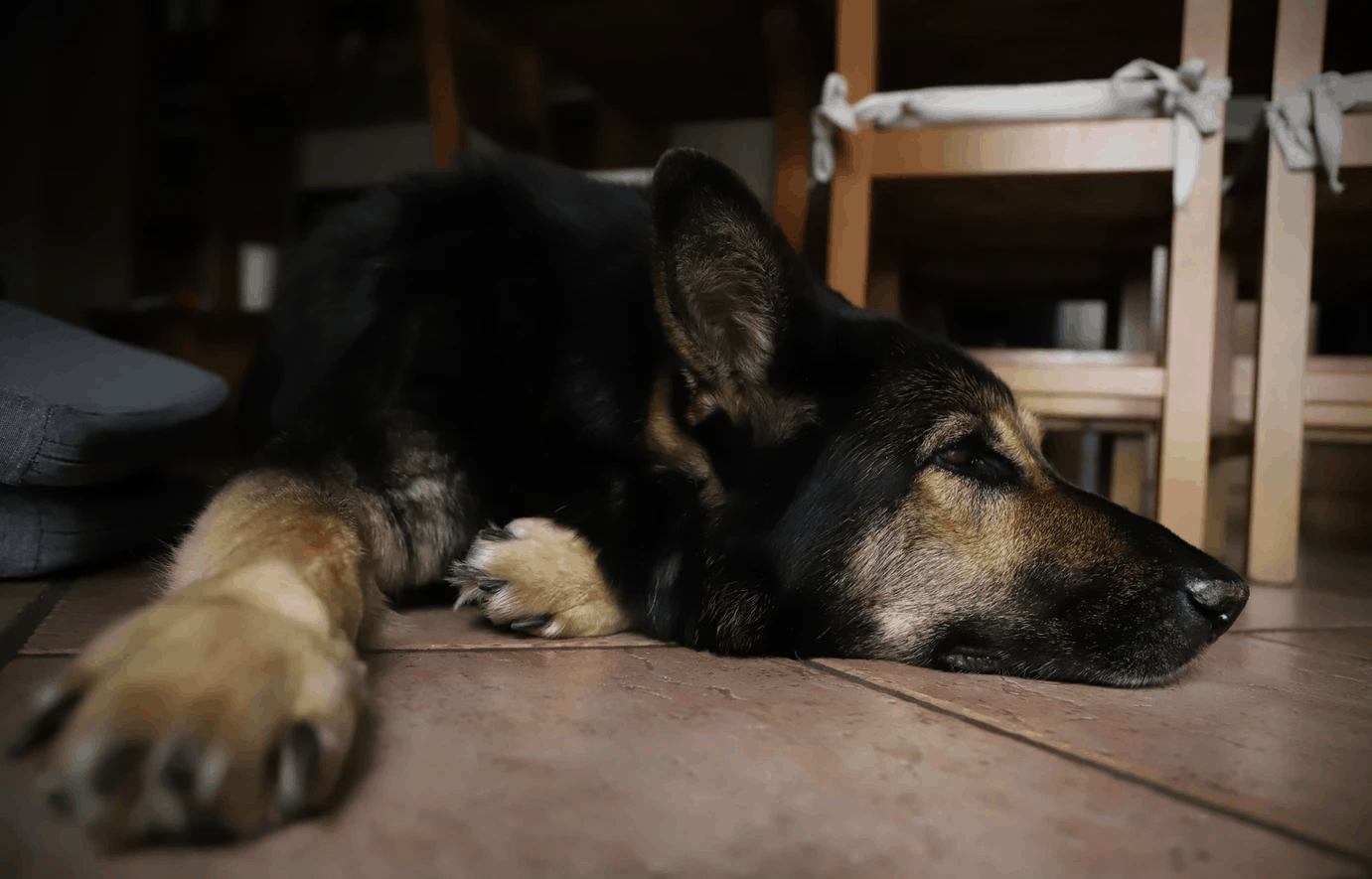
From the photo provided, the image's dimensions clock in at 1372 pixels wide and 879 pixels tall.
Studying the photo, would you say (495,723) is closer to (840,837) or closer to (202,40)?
(840,837)

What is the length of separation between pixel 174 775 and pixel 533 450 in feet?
2.68

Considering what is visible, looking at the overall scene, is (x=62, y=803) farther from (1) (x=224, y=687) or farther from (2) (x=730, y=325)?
(2) (x=730, y=325)

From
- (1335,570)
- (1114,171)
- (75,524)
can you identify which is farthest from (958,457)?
(1335,570)

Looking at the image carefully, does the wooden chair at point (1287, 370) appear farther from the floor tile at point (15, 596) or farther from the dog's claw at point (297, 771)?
the floor tile at point (15, 596)

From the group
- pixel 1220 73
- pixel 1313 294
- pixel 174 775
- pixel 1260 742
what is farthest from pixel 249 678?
pixel 1313 294

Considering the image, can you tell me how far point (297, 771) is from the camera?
59 cm

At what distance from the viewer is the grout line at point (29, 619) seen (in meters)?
1.01

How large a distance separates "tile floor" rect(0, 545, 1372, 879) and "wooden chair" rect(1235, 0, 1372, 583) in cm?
94

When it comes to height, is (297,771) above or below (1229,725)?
above

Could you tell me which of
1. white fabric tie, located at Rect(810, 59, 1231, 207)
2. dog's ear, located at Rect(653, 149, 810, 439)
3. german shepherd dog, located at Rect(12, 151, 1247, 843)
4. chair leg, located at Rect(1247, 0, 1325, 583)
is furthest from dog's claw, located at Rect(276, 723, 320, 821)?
chair leg, located at Rect(1247, 0, 1325, 583)

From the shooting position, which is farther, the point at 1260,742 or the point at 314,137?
the point at 314,137

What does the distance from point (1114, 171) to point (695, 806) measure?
1771 mm

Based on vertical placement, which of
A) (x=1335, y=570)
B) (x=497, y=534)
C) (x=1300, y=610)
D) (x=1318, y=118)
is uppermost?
(x=1318, y=118)

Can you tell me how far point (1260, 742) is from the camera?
Result: 892 millimetres
